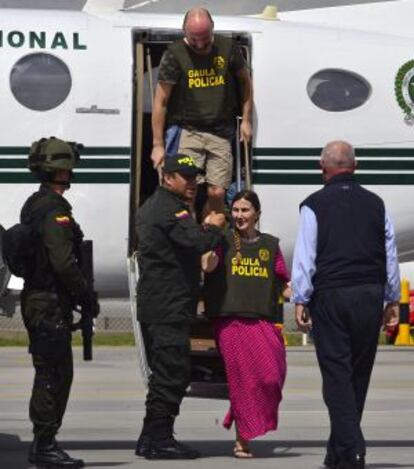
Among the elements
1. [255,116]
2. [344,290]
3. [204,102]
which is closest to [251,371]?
[344,290]

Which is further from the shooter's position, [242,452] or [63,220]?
[242,452]

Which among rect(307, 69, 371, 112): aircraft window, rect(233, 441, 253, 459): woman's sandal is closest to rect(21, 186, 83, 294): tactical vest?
rect(233, 441, 253, 459): woman's sandal

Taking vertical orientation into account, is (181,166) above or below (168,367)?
above

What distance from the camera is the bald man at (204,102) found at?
13.8 meters

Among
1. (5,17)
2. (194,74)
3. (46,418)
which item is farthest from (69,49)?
(46,418)

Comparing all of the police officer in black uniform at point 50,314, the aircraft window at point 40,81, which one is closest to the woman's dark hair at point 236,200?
the police officer in black uniform at point 50,314

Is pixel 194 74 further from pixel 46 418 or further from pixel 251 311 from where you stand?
pixel 46 418

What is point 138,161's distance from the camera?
15031mm

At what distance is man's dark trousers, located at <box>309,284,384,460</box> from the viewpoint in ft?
38.8

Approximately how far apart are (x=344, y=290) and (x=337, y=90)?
5.25 metres

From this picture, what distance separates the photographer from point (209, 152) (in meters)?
14.1

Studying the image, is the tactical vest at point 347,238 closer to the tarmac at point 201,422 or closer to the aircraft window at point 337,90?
the tarmac at point 201,422

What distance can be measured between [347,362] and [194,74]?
2861mm

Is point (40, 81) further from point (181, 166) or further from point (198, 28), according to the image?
point (181, 166)
